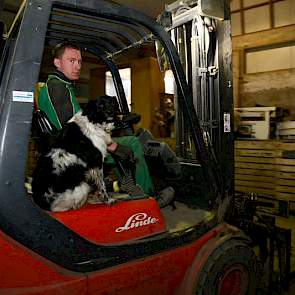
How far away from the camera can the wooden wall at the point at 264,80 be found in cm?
654

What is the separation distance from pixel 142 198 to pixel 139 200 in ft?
0.13

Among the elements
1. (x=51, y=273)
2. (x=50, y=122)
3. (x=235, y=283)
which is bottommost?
(x=235, y=283)

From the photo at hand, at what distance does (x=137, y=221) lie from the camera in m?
2.20

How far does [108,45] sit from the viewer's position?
3197mm

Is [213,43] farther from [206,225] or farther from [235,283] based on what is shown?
[235,283]

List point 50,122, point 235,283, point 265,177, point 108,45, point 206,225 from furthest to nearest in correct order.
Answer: point 265,177, point 108,45, point 235,283, point 206,225, point 50,122

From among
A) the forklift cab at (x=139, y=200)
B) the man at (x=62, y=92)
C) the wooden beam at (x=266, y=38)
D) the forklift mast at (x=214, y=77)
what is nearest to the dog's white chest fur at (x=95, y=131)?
the man at (x=62, y=92)

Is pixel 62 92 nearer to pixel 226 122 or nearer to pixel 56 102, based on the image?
pixel 56 102

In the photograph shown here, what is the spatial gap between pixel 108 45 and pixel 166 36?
1.02 m

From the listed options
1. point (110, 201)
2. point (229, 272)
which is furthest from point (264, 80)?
point (110, 201)

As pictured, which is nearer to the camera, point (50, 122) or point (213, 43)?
point (50, 122)

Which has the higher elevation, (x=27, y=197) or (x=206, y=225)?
(x=27, y=197)

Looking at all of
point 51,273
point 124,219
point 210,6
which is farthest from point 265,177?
point 51,273

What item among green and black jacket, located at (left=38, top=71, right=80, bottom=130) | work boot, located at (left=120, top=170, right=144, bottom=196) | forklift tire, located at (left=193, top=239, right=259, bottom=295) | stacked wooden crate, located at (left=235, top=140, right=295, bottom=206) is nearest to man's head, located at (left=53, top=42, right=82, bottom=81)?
green and black jacket, located at (left=38, top=71, right=80, bottom=130)
